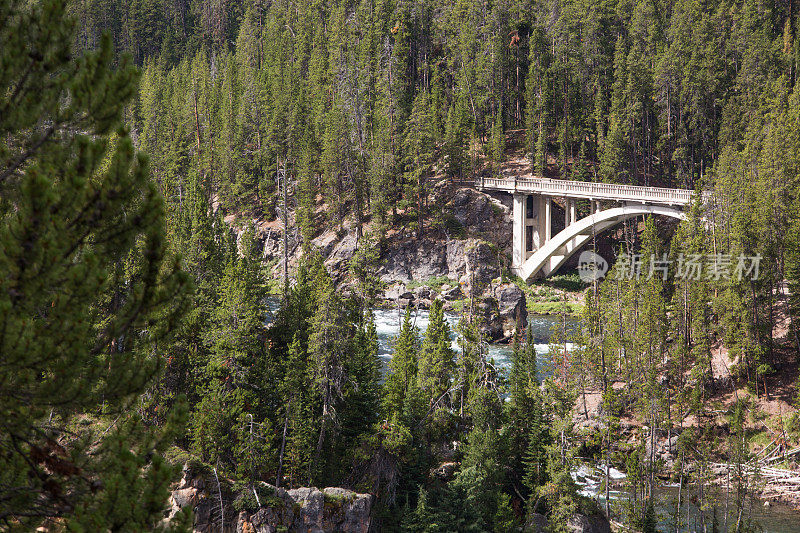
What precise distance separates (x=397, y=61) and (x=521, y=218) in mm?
22111

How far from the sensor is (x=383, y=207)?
66.9m

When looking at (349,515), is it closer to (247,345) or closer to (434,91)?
(247,345)

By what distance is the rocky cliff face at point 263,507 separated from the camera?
23995mm

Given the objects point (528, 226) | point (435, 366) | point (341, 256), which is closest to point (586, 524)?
point (435, 366)

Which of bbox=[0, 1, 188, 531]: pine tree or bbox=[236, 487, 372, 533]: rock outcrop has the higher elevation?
bbox=[0, 1, 188, 531]: pine tree

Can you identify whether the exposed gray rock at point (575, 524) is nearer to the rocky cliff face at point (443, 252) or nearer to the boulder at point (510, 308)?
the boulder at point (510, 308)

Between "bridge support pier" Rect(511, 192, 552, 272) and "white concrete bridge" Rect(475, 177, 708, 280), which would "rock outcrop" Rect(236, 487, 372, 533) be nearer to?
"white concrete bridge" Rect(475, 177, 708, 280)

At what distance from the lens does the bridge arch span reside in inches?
2264

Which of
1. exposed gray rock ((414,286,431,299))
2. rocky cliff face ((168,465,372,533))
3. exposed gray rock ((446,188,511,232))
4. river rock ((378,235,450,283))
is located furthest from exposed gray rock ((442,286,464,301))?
rocky cliff face ((168,465,372,533))

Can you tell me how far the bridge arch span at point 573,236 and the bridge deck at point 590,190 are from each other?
75 centimetres

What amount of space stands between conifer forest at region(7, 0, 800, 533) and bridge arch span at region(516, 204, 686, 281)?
1.86 ft

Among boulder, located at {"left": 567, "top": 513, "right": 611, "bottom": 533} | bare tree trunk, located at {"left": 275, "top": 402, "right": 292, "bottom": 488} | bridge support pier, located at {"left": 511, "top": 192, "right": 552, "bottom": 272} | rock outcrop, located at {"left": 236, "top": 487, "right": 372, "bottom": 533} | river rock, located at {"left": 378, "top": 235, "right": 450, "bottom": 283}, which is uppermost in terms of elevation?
bridge support pier, located at {"left": 511, "top": 192, "right": 552, "bottom": 272}

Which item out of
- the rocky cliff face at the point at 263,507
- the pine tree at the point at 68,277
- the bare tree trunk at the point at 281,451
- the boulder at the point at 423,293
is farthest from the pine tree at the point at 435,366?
the boulder at the point at 423,293

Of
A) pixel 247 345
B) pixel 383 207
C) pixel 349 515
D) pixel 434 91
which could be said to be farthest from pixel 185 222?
pixel 434 91
